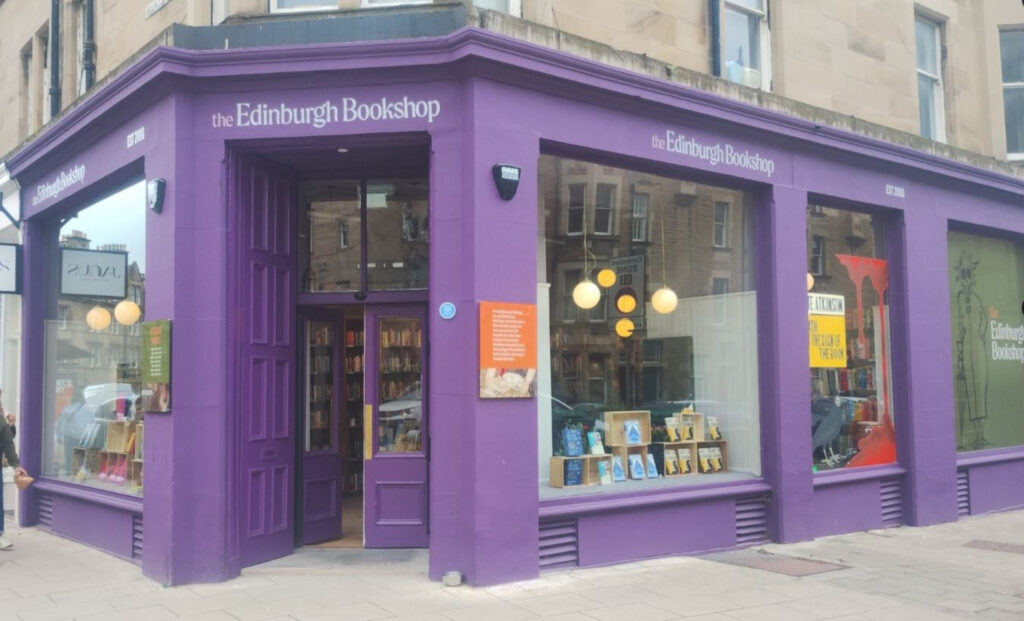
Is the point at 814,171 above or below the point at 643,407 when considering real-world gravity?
above

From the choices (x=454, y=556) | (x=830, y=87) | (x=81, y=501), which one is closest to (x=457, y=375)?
(x=454, y=556)

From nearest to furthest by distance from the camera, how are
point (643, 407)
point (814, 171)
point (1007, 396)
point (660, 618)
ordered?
point (660, 618), point (643, 407), point (814, 171), point (1007, 396)

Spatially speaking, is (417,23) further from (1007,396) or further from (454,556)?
(1007,396)

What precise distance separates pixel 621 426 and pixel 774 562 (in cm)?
202

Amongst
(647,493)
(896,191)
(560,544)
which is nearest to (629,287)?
(647,493)

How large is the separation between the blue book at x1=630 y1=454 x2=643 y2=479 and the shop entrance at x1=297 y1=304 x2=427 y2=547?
2.17 meters

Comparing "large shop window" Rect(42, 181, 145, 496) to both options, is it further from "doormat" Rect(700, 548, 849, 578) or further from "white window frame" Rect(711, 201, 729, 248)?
"white window frame" Rect(711, 201, 729, 248)

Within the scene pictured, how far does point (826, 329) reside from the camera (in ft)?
35.2

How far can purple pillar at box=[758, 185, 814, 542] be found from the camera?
9.76 metres

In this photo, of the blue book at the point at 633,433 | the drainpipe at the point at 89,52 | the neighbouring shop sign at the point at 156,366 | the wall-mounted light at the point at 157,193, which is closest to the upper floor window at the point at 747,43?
the blue book at the point at 633,433

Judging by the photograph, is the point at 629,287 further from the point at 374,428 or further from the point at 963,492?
the point at 963,492

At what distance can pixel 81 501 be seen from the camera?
977 centimetres

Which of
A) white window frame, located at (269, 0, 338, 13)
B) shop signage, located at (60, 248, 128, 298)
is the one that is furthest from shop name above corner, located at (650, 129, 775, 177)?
shop signage, located at (60, 248, 128, 298)

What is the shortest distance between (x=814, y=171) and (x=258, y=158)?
6.36 m
